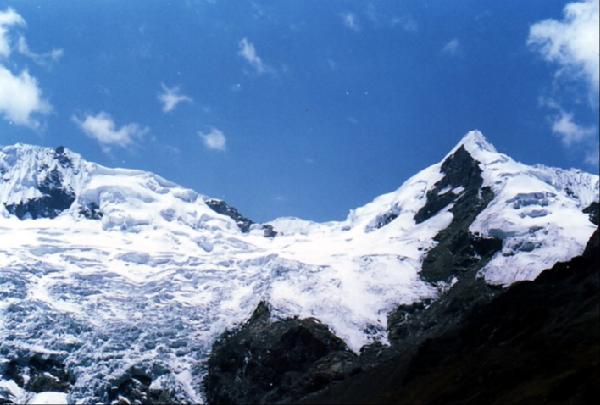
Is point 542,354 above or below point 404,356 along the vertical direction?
below

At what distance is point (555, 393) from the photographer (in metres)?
123

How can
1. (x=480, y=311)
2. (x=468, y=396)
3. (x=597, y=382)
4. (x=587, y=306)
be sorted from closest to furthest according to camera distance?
(x=597, y=382) < (x=468, y=396) < (x=587, y=306) < (x=480, y=311)

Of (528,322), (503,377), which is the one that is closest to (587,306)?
(528,322)

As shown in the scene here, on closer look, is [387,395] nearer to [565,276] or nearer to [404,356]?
[404,356]

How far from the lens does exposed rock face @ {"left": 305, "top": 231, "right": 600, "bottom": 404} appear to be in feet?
428

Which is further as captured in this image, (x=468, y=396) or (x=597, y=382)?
(x=468, y=396)

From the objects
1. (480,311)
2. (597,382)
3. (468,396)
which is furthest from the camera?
(480,311)

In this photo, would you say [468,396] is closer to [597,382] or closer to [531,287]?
[597,382]

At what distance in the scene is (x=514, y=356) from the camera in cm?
15000

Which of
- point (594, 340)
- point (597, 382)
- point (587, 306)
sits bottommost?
point (597, 382)

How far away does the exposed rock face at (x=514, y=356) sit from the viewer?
130m

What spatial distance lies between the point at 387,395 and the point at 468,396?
2487 cm

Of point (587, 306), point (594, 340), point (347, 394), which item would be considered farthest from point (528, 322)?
point (347, 394)

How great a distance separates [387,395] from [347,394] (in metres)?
16.4
